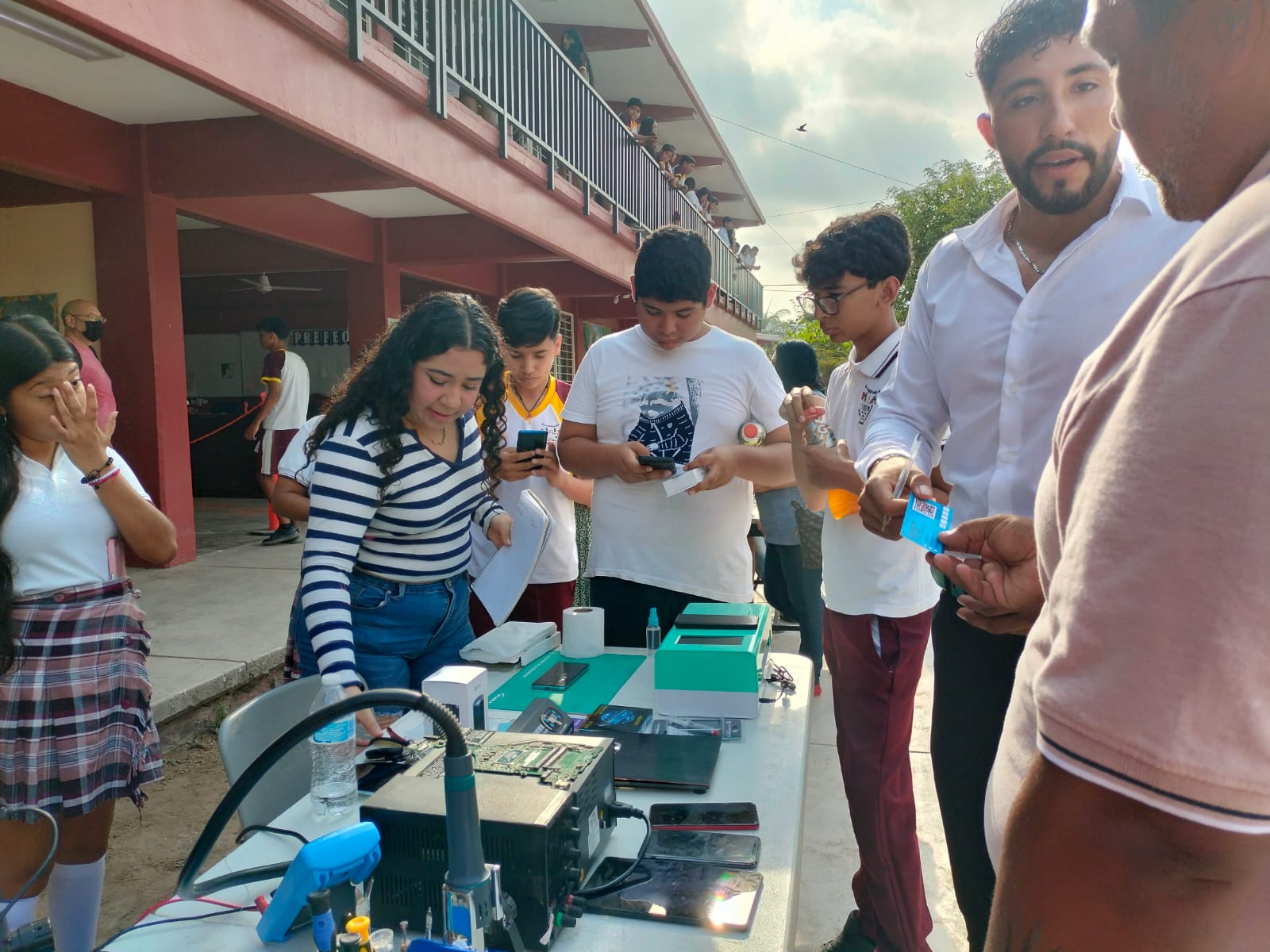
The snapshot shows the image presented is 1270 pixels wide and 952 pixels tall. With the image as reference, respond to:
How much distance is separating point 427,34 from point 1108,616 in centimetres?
582

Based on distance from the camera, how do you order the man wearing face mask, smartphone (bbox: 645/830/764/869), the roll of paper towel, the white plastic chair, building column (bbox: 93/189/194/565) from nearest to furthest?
smartphone (bbox: 645/830/764/869)
the white plastic chair
the roll of paper towel
the man wearing face mask
building column (bbox: 93/189/194/565)

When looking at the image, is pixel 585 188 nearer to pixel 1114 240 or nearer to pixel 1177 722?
pixel 1114 240

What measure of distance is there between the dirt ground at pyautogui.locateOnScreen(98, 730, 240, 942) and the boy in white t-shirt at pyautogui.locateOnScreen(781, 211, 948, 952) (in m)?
1.82

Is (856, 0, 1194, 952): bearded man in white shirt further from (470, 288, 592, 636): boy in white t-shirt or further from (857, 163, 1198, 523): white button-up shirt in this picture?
(470, 288, 592, 636): boy in white t-shirt

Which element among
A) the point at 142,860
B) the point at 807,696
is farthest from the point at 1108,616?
the point at 142,860

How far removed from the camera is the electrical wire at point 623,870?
43.8 inches

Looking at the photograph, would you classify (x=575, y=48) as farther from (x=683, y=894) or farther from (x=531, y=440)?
(x=683, y=894)

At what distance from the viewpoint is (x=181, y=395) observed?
18.7ft

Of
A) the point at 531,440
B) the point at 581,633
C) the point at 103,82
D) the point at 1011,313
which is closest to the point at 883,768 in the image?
the point at 581,633

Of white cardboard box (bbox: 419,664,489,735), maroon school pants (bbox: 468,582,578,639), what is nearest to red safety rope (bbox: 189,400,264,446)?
maroon school pants (bbox: 468,582,578,639)

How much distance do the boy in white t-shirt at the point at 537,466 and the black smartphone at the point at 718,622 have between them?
0.93 m

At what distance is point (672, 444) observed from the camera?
2516mm

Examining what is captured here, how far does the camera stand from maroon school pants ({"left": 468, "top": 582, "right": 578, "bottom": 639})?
2875 millimetres

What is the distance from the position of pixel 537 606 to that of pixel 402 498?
1022 millimetres
